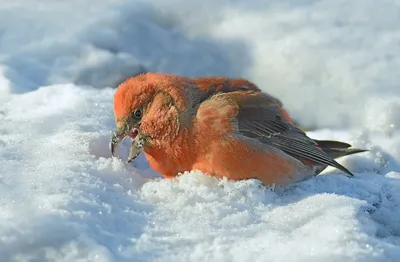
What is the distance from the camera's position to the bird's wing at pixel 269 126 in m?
3.16

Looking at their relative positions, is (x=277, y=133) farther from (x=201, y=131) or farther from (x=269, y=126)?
(x=201, y=131)

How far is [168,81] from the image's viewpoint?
3182mm

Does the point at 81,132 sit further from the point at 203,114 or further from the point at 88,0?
the point at 88,0

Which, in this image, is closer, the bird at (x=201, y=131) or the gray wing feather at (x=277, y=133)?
the bird at (x=201, y=131)

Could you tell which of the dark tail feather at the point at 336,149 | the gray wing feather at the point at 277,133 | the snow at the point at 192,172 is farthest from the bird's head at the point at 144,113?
the dark tail feather at the point at 336,149

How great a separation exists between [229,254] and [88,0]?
4403 mm

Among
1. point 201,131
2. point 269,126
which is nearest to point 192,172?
point 201,131

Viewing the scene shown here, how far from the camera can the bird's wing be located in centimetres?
316

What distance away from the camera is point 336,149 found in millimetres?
3627

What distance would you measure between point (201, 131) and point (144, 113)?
284 mm

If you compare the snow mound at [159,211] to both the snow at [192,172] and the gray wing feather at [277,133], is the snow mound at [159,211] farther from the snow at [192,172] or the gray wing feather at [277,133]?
the gray wing feather at [277,133]

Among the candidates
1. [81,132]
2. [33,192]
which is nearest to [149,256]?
[33,192]

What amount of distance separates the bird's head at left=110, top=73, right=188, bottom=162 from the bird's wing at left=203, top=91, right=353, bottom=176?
0.22 metres

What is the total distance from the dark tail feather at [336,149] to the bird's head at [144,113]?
90cm
